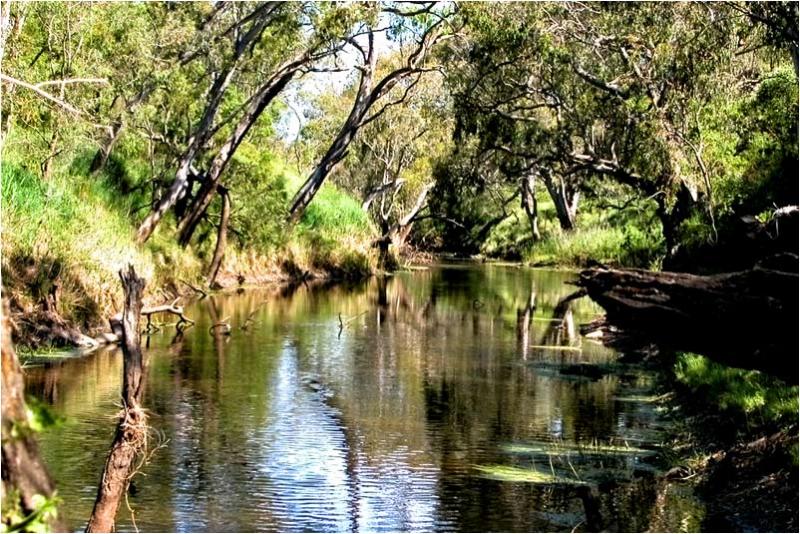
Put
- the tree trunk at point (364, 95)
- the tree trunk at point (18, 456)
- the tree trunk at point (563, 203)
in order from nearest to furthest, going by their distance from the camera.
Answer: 1. the tree trunk at point (18, 456)
2. the tree trunk at point (364, 95)
3. the tree trunk at point (563, 203)

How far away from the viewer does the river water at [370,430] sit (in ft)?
37.9

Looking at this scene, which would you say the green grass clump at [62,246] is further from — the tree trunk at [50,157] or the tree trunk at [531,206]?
the tree trunk at [531,206]

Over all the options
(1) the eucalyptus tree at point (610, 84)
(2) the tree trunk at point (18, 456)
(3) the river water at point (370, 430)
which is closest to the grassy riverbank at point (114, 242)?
(3) the river water at point (370, 430)

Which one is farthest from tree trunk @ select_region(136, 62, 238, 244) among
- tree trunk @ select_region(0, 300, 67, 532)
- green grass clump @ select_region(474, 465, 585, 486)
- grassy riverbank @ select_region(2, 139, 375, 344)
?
tree trunk @ select_region(0, 300, 67, 532)

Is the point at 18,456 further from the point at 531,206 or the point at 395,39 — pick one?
the point at 531,206

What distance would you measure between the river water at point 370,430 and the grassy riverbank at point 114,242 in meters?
1.39

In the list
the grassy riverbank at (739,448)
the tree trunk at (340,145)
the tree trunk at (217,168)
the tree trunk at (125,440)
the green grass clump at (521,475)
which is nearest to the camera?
the tree trunk at (125,440)

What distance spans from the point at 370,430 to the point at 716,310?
8.13 meters

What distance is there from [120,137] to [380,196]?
30286mm

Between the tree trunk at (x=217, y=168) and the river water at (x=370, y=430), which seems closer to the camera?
the river water at (x=370, y=430)

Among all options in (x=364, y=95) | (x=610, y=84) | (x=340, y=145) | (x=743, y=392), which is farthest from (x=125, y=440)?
(x=340, y=145)

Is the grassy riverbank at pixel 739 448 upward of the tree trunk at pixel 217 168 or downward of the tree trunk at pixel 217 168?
downward

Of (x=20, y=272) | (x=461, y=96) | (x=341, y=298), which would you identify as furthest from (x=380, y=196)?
(x=20, y=272)

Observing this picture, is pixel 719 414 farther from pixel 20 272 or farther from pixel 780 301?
pixel 20 272
